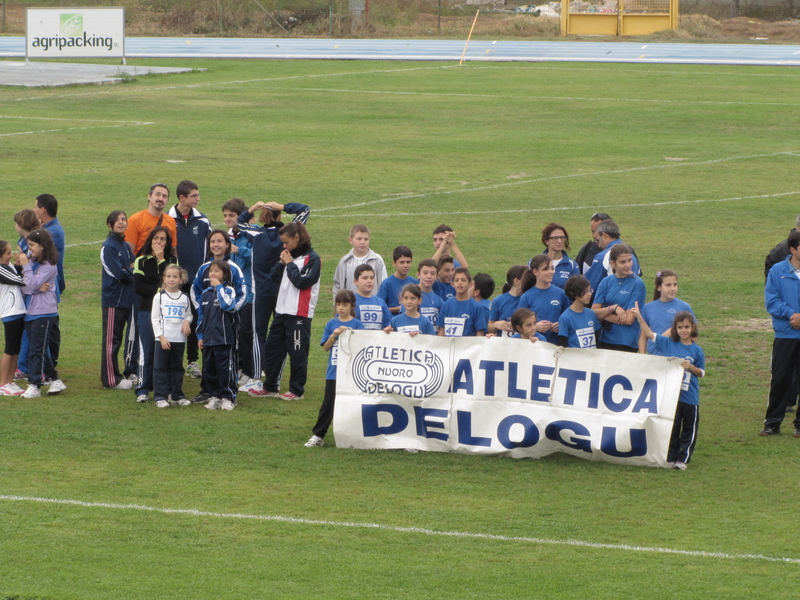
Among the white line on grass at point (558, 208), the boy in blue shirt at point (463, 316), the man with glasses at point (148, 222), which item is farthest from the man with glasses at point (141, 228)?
the white line on grass at point (558, 208)

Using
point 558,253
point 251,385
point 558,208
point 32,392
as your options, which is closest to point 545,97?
point 558,208

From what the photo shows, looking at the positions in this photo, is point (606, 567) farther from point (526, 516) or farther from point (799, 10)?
point (799, 10)

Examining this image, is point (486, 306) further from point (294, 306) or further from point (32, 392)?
point (32, 392)

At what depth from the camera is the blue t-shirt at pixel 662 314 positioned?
10.0 m

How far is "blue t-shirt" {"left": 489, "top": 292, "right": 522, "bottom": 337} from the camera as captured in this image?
34.7 feet

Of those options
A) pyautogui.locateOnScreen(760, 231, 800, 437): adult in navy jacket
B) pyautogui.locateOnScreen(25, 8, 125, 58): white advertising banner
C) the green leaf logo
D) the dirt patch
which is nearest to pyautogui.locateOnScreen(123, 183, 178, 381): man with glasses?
pyautogui.locateOnScreen(760, 231, 800, 437): adult in navy jacket

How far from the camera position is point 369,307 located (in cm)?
1035

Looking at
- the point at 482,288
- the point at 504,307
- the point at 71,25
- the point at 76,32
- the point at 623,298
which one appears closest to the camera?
the point at 623,298

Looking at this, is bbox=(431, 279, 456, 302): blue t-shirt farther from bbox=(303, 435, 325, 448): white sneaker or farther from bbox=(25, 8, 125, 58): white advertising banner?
bbox=(25, 8, 125, 58): white advertising banner

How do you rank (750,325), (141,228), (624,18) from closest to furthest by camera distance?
(141,228), (750,325), (624,18)

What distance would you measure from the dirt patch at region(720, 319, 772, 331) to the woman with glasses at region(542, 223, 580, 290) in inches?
171

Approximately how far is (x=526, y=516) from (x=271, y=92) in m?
34.9

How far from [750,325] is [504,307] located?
18.7ft

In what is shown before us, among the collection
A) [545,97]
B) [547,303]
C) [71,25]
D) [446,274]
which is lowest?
[547,303]
